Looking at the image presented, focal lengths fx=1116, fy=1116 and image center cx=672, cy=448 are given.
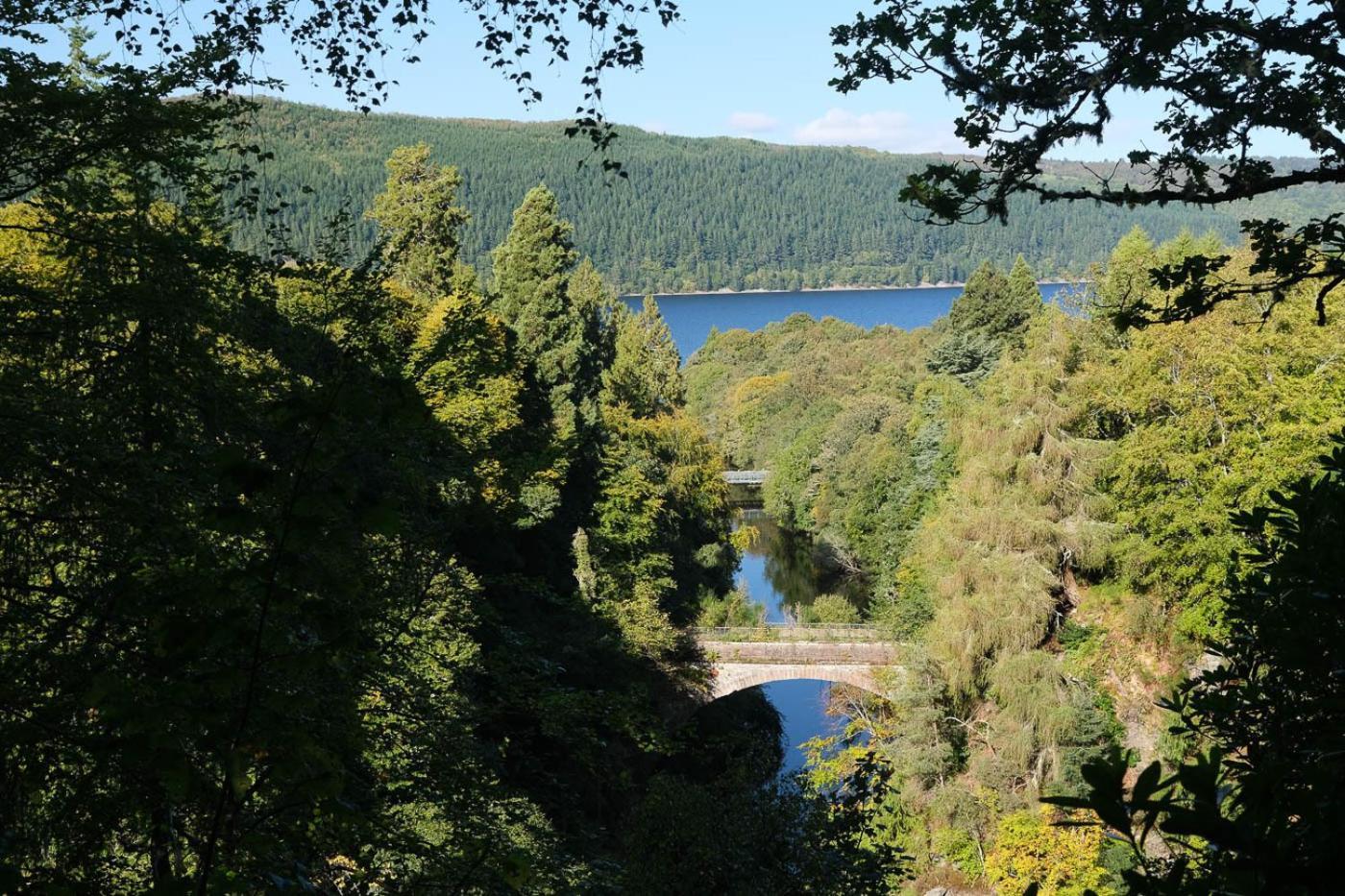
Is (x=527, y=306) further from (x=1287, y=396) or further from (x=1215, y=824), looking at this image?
(x=1215, y=824)

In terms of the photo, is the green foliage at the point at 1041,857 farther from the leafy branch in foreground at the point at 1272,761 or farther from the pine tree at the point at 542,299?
the pine tree at the point at 542,299

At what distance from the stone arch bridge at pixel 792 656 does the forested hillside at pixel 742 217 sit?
281ft

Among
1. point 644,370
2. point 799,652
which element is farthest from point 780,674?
point 644,370

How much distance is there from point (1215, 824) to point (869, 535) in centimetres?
3207

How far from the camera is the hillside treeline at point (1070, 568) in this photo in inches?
679

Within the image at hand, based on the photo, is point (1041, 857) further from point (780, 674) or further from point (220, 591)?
point (220, 591)

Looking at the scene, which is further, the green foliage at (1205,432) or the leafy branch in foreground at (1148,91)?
the green foliage at (1205,432)

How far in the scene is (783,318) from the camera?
124 m

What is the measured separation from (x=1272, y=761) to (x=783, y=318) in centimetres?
12292

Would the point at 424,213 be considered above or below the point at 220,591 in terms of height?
above

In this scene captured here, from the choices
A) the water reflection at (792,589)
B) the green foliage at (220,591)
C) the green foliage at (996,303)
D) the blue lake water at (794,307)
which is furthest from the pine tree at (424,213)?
the blue lake water at (794,307)

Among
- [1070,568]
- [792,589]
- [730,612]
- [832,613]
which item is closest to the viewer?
[1070,568]

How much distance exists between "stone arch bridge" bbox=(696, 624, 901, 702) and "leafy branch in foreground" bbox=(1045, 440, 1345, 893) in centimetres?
1899

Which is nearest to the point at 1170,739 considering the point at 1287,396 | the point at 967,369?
the point at 1287,396
